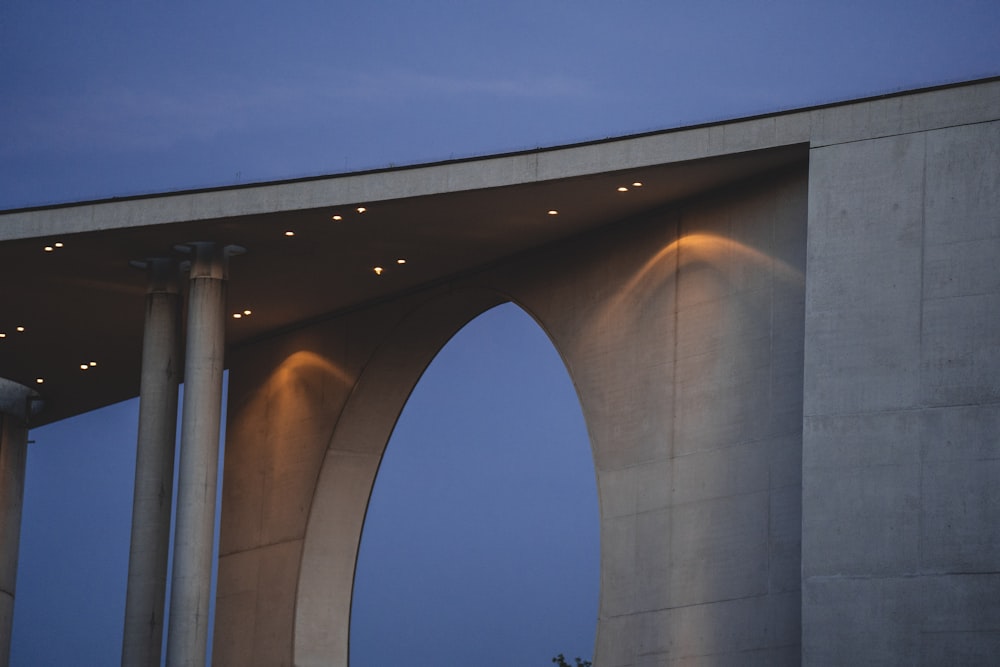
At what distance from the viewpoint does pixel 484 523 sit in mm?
67750

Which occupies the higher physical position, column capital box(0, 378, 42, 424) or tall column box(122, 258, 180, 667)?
column capital box(0, 378, 42, 424)

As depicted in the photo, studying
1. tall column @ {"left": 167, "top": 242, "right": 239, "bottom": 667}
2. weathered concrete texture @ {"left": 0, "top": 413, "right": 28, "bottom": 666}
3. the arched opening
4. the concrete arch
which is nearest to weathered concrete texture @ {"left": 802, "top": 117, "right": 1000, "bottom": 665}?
tall column @ {"left": 167, "top": 242, "right": 239, "bottom": 667}

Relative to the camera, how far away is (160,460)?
84.2 feet

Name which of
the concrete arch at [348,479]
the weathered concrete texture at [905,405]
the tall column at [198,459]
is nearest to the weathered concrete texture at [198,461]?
the tall column at [198,459]

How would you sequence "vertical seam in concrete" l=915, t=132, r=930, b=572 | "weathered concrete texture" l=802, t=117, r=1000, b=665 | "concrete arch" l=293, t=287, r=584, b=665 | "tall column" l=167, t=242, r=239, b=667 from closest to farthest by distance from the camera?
"weathered concrete texture" l=802, t=117, r=1000, b=665
"vertical seam in concrete" l=915, t=132, r=930, b=572
"tall column" l=167, t=242, r=239, b=667
"concrete arch" l=293, t=287, r=584, b=665

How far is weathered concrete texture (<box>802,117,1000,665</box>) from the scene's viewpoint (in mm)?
18391

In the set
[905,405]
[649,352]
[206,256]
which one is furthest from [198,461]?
[905,405]

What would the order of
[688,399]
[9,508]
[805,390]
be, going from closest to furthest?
[805,390]
[688,399]
[9,508]

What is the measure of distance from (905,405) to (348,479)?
13.6 metres

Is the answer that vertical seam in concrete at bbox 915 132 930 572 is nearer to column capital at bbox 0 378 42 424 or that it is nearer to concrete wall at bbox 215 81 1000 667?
concrete wall at bbox 215 81 1000 667

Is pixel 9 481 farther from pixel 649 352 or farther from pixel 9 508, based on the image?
pixel 649 352

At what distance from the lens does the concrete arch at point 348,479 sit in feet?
96.4

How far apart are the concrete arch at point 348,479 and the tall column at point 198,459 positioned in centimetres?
475

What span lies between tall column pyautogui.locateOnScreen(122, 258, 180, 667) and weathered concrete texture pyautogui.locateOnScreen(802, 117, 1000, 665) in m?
10.9
